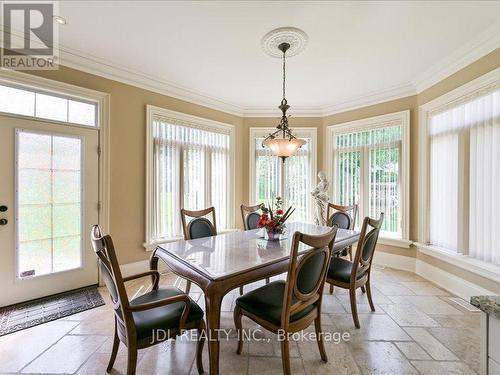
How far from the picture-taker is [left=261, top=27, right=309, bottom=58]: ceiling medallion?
2363mm

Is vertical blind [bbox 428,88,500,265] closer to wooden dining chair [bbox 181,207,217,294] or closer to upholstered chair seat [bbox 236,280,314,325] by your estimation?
upholstered chair seat [bbox 236,280,314,325]

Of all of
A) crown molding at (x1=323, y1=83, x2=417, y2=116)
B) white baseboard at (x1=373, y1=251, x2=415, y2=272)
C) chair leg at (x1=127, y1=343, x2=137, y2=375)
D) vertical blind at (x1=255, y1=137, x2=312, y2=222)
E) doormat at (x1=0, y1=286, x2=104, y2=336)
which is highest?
crown molding at (x1=323, y1=83, x2=417, y2=116)

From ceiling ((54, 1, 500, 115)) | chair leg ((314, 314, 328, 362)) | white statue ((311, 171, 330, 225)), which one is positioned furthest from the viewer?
white statue ((311, 171, 330, 225))

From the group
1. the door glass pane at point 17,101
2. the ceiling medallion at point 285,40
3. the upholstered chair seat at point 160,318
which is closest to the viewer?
the upholstered chair seat at point 160,318

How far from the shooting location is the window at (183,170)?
3.63 metres

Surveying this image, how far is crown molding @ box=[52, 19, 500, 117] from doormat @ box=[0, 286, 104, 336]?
277cm

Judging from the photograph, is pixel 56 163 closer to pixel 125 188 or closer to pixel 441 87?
pixel 125 188

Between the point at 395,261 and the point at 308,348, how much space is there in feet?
8.79

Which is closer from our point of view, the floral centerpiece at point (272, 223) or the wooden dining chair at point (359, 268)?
the wooden dining chair at point (359, 268)

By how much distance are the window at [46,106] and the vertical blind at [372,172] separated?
163 inches

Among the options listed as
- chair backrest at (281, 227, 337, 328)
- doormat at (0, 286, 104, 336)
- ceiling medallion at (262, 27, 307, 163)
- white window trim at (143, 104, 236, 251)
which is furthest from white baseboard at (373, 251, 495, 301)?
doormat at (0, 286, 104, 336)

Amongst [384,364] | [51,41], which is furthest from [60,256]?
[384,364]

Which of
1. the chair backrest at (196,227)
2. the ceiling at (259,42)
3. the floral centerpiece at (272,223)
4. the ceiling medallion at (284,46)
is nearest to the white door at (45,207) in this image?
the ceiling at (259,42)

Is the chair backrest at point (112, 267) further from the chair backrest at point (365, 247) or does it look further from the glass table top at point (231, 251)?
the chair backrest at point (365, 247)
